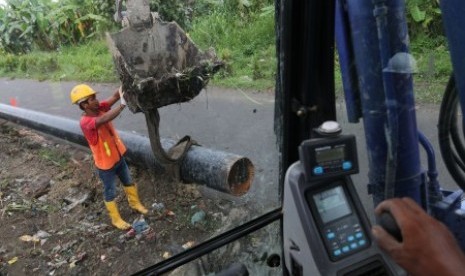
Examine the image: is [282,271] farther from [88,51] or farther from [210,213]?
[88,51]

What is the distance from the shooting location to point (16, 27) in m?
6.34

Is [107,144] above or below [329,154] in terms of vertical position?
below

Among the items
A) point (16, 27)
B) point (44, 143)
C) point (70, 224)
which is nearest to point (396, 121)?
point (70, 224)

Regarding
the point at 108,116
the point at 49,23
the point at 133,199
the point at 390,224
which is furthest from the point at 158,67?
the point at 390,224

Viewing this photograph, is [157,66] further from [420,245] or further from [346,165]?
[420,245]

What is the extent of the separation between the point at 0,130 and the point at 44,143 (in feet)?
3.42

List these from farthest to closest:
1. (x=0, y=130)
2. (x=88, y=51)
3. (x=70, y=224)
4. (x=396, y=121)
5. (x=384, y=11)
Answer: (x=0, y=130) < (x=70, y=224) < (x=88, y=51) < (x=396, y=121) < (x=384, y=11)

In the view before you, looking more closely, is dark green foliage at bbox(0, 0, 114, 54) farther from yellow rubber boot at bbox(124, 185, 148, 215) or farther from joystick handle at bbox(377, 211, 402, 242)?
joystick handle at bbox(377, 211, 402, 242)

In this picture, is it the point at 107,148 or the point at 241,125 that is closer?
the point at 241,125

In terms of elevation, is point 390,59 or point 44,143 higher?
Result: point 390,59

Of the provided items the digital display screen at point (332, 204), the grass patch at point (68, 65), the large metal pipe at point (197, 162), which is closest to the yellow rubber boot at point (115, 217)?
the large metal pipe at point (197, 162)

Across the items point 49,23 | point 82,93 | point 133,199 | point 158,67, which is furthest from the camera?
point 49,23

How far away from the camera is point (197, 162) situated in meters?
3.49

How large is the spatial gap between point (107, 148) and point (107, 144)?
1.3 inches
